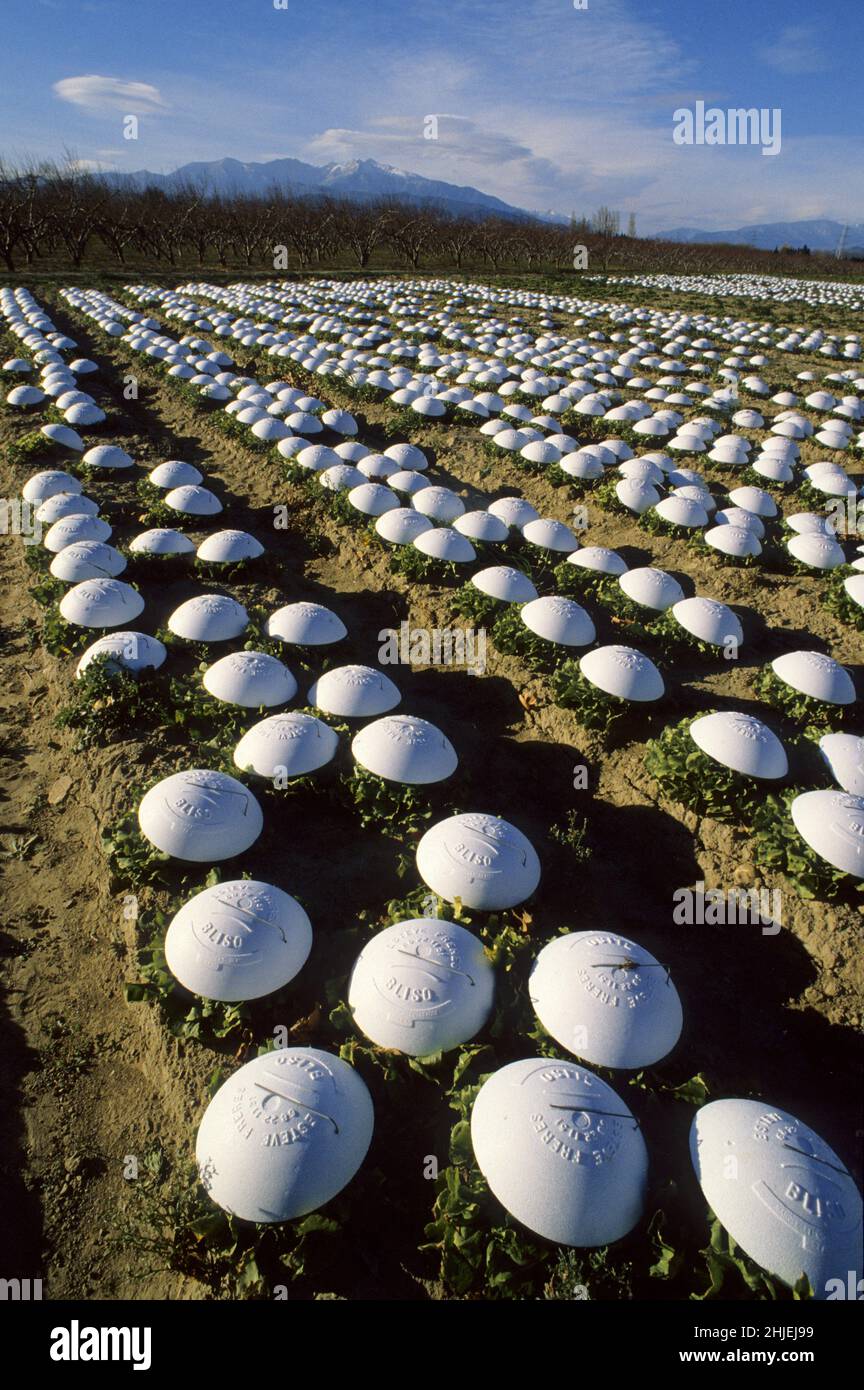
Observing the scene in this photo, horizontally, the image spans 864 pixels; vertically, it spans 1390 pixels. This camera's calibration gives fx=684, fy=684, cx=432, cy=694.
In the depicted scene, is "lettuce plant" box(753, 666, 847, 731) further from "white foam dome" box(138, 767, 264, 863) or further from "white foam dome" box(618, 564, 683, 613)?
"white foam dome" box(138, 767, 264, 863)

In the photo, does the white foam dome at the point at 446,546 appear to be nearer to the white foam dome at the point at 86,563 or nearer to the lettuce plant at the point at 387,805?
the white foam dome at the point at 86,563

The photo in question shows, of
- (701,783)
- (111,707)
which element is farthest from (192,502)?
(701,783)

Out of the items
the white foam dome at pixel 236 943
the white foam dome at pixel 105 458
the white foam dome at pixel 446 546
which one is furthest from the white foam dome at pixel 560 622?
the white foam dome at pixel 105 458

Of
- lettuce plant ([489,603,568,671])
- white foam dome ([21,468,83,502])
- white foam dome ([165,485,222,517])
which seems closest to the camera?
lettuce plant ([489,603,568,671])

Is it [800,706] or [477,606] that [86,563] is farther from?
[800,706]

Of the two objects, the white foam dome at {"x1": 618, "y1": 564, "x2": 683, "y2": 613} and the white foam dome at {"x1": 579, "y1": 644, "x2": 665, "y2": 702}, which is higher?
the white foam dome at {"x1": 618, "y1": 564, "x2": 683, "y2": 613}

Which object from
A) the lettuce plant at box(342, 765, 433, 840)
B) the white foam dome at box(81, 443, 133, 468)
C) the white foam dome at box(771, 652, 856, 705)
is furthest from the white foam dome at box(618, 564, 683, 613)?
the white foam dome at box(81, 443, 133, 468)

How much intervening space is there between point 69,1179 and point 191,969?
1670mm

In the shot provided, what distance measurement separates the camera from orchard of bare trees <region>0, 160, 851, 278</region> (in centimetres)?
5450

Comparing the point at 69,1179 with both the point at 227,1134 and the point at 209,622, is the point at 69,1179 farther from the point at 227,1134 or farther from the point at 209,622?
the point at 209,622

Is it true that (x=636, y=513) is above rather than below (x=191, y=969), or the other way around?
above

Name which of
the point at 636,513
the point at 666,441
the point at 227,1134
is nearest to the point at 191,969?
the point at 227,1134

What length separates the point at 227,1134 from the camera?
4.58m

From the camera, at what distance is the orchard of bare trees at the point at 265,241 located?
179 ft
